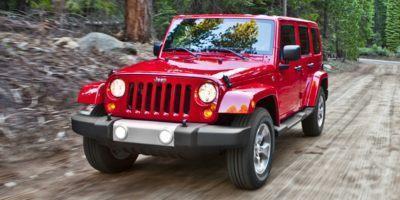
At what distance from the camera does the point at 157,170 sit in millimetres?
5883

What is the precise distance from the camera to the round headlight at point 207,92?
4.79 m

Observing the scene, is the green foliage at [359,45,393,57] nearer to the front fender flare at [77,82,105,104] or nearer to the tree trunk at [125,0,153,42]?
the tree trunk at [125,0,153,42]

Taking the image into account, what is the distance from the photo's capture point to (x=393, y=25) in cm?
8462

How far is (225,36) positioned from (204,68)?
1.16 m

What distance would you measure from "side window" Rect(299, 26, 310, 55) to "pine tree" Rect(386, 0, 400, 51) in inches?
3213

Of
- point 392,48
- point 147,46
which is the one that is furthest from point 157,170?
point 392,48

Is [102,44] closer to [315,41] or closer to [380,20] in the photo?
[315,41]

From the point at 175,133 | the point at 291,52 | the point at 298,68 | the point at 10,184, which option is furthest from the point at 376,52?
the point at 10,184

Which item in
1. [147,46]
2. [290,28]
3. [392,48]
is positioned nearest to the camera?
[290,28]

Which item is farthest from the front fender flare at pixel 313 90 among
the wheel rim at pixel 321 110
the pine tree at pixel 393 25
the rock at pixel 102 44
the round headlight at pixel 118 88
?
the pine tree at pixel 393 25

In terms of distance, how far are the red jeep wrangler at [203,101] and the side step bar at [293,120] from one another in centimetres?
4

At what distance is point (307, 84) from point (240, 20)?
192cm

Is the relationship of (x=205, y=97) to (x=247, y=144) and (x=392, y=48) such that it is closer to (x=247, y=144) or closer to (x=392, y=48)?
(x=247, y=144)

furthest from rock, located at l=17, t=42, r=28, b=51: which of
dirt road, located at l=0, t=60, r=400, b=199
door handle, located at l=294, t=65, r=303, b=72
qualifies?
door handle, located at l=294, t=65, r=303, b=72
